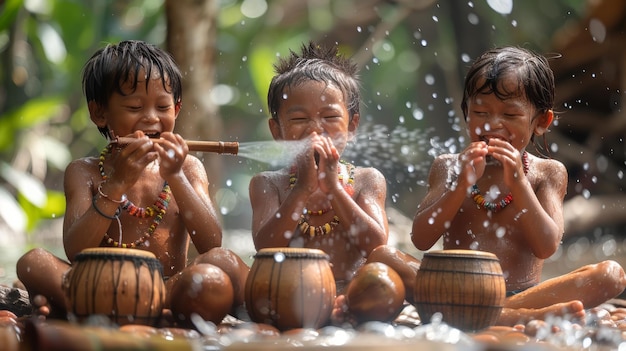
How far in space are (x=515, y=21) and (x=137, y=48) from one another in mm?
6078

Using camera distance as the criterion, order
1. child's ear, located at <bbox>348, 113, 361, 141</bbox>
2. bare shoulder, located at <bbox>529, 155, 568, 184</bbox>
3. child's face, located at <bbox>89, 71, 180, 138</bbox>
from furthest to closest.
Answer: child's ear, located at <bbox>348, 113, 361, 141</bbox>
bare shoulder, located at <bbox>529, 155, 568, 184</bbox>
child's face, located at <bbox>89, 71, 180, 138</bbox>

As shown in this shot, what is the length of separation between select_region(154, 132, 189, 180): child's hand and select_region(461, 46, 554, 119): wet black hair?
1316 mm

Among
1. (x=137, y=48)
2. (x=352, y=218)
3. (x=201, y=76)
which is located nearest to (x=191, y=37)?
(x=201, y=76)

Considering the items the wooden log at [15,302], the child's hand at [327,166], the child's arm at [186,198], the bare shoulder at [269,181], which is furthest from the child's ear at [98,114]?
the child's hand at [327,166]

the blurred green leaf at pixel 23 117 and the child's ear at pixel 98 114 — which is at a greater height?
the blurred green leaf at pixel 23 117

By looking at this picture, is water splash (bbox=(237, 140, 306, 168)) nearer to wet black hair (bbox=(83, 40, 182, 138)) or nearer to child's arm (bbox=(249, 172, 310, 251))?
child's arm (bbox=(249, 172, 310, 251))

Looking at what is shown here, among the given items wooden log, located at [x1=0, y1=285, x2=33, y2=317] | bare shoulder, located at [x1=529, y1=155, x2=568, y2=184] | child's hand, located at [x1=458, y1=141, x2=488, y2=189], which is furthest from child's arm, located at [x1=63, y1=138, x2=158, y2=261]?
bare shoulder, located at [x1=529, y1=155, x2=568, y2=184]

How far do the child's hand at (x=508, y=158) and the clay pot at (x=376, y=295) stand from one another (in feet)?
2.39

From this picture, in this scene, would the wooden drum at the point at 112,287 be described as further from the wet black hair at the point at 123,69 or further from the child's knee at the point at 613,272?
the child's knee at the point at 613,272

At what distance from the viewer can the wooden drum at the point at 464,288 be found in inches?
124

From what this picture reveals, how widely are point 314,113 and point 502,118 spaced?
2.68 ft

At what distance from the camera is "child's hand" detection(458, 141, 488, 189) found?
3.78m

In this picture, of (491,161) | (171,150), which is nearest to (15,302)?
(171,150)

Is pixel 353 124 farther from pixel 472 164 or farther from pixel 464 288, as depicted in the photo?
pixel 464 288
